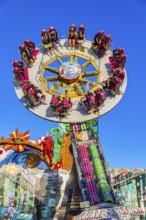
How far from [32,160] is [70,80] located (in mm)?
6804

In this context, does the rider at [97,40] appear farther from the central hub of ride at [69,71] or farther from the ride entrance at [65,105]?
the central hub of ride at [69,71]

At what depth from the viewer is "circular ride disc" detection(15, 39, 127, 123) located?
71.9 feet

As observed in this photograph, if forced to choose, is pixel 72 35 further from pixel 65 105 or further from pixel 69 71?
pixel 65 105

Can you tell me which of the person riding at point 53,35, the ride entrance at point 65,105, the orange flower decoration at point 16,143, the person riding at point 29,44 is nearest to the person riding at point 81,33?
the ride entrance at point 65,105

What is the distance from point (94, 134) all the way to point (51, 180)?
479 cm

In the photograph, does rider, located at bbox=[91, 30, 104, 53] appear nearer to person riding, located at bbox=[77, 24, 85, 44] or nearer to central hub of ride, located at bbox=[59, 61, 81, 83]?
person riding, located at bbox=[77, 24, 85, 44]

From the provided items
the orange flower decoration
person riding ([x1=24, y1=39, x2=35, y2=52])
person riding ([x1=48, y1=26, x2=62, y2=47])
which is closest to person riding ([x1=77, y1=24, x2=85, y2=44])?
person riding ([x1=48, y1=26, x2=62, y2=47])

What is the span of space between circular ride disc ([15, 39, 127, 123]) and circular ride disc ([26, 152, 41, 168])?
4.05m

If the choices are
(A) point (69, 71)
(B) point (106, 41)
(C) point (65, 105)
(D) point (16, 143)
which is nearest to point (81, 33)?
(B) point (106, 41)

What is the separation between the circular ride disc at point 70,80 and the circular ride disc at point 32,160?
4052 mm

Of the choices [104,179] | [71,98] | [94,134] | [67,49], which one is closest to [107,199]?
[104,179]

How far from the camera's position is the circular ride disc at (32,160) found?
24141 mm

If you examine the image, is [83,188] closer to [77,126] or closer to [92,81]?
[77,126]

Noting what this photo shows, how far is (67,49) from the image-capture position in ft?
82.7
